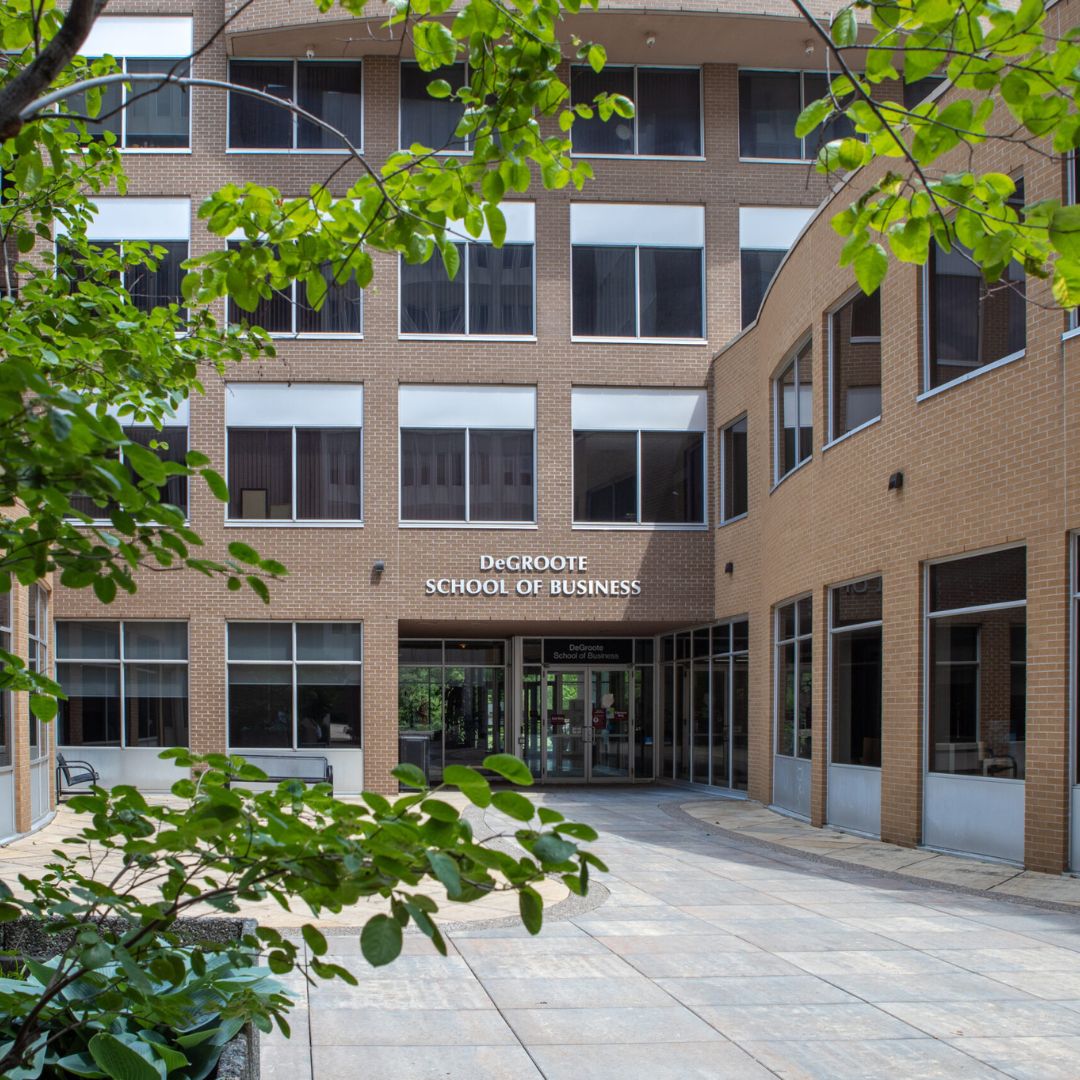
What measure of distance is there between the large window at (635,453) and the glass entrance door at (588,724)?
4552 millimetres

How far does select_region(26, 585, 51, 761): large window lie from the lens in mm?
18859

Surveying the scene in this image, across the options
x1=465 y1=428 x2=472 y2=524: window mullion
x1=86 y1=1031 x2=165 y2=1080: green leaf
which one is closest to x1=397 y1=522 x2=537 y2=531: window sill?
x1=465 y1=428 x2=472 y2=524: window mullion

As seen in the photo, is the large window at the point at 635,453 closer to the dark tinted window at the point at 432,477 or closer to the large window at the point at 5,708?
the dark tinted window at the point at 432,477

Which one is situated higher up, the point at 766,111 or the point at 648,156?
the point at 766,111

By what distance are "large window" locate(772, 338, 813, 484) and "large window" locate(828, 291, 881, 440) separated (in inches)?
40.4

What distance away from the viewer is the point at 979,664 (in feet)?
47.1

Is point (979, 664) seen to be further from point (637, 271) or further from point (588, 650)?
point (588, 650)

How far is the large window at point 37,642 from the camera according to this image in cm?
1886

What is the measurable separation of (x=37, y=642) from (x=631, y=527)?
34.7ft

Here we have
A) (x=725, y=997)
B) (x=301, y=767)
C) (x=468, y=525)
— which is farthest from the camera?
(x=468, y=525)

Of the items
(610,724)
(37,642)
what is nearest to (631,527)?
(610,724)

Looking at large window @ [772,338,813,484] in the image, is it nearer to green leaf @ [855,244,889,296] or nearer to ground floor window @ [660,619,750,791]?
ground floor window @ [660,619,750,791]

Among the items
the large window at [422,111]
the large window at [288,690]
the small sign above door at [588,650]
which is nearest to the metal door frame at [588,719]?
the small sign above door at [588,650]

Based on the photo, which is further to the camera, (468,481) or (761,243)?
(761,243)
